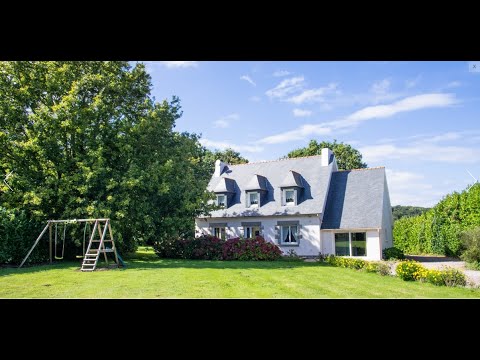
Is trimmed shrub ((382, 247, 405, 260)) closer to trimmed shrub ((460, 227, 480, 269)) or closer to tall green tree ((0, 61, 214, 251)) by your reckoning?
trimmed shrub ((460, 227, 480, 269))

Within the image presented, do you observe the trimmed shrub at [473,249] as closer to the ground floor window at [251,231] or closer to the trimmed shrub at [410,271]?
the trimmed shrub at [410,271]

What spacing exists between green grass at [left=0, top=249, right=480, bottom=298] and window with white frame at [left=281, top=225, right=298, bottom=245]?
636 centimetres

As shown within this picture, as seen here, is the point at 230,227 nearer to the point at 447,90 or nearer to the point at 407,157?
the point at 407,157

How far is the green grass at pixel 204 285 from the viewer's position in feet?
22.3

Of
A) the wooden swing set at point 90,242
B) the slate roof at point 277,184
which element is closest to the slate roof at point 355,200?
the slate roof at point 277,184

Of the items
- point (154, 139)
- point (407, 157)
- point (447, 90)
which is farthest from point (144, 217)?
point (447, 90)

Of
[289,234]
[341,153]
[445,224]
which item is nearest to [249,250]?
[289,234]

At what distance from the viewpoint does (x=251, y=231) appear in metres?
17.8

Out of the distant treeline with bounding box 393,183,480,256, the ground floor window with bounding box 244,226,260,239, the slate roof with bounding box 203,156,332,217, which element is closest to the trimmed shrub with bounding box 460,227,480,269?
the distant treeline with bounding box 393,183,480,256

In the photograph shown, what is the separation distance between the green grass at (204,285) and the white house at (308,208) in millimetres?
5553

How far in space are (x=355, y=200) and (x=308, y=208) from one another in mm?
2064
